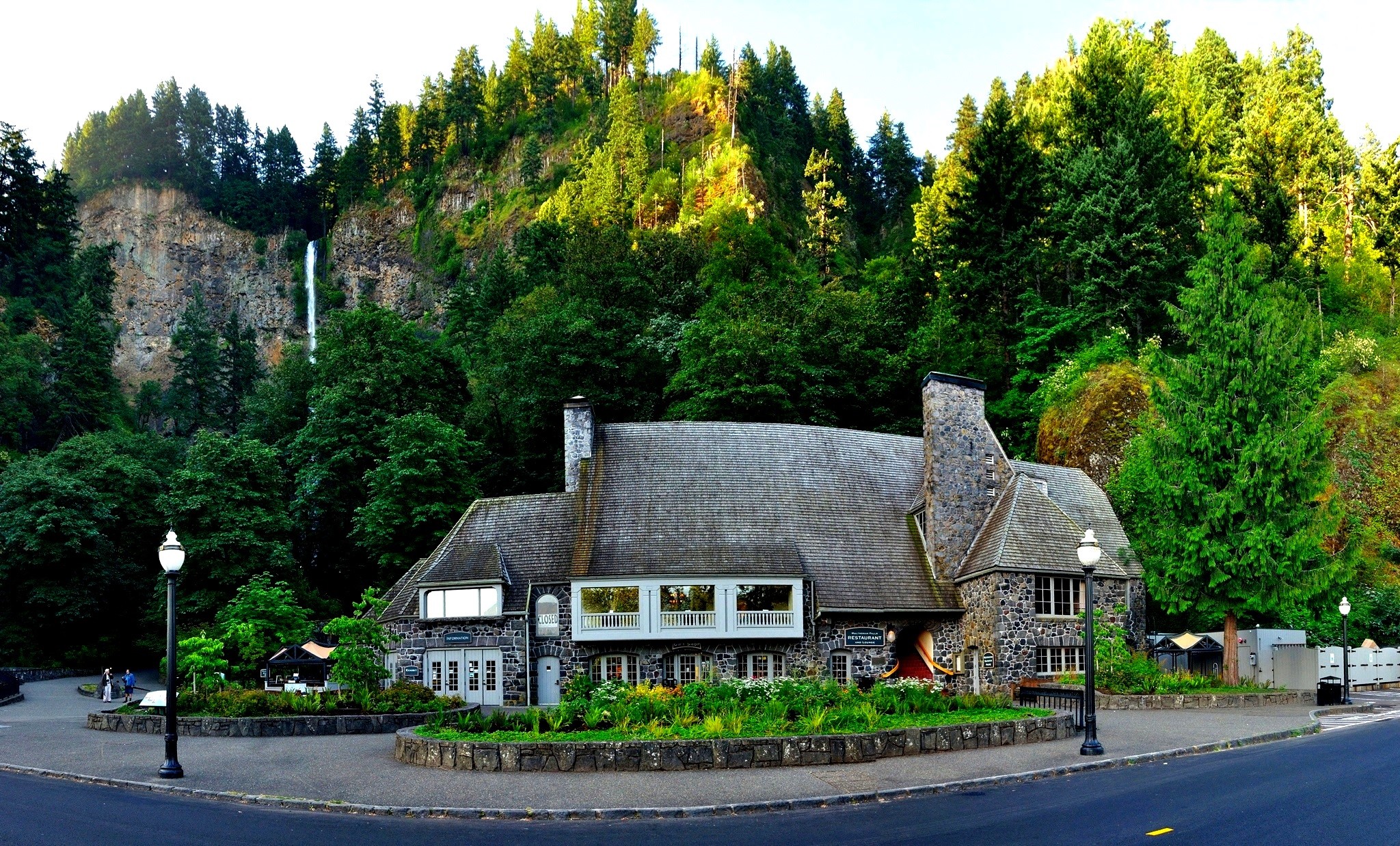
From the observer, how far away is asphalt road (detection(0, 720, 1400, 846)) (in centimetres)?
1280

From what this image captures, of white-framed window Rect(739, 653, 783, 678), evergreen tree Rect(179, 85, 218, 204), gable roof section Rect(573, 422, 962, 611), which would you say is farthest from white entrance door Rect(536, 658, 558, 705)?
evergreen tree Rect(179, 85, 218, 204)

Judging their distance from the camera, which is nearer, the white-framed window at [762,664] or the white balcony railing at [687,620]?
the white balcony railing at [687,620]

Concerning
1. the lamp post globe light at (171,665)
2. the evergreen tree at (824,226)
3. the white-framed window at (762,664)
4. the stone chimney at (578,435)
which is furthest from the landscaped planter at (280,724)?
the evergreen tree at (824,226)

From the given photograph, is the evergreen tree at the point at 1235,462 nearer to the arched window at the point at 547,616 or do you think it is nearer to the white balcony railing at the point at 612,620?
the white balcony railing at the point at 612,620

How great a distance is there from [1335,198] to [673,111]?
211ft

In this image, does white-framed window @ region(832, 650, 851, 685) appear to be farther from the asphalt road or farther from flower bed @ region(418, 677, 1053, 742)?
the asphalt road

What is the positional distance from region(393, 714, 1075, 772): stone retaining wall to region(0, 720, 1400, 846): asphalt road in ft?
10.1

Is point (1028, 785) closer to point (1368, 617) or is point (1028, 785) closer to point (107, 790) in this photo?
point (107, 790)

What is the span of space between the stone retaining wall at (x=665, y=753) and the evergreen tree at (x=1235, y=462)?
18.5 m

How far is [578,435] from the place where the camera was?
38250mm

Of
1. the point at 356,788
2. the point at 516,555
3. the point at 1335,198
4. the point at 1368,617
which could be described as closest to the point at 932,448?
the point at 516,555

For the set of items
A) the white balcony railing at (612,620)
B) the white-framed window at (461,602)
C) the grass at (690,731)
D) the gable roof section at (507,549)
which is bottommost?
the grass at (690,731)

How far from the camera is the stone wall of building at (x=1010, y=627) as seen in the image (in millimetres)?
33812

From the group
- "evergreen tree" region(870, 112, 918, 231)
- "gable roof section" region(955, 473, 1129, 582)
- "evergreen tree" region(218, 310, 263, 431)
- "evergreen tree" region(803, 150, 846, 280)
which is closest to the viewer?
"gable roof section" region(955, 473, 1129, 582)
